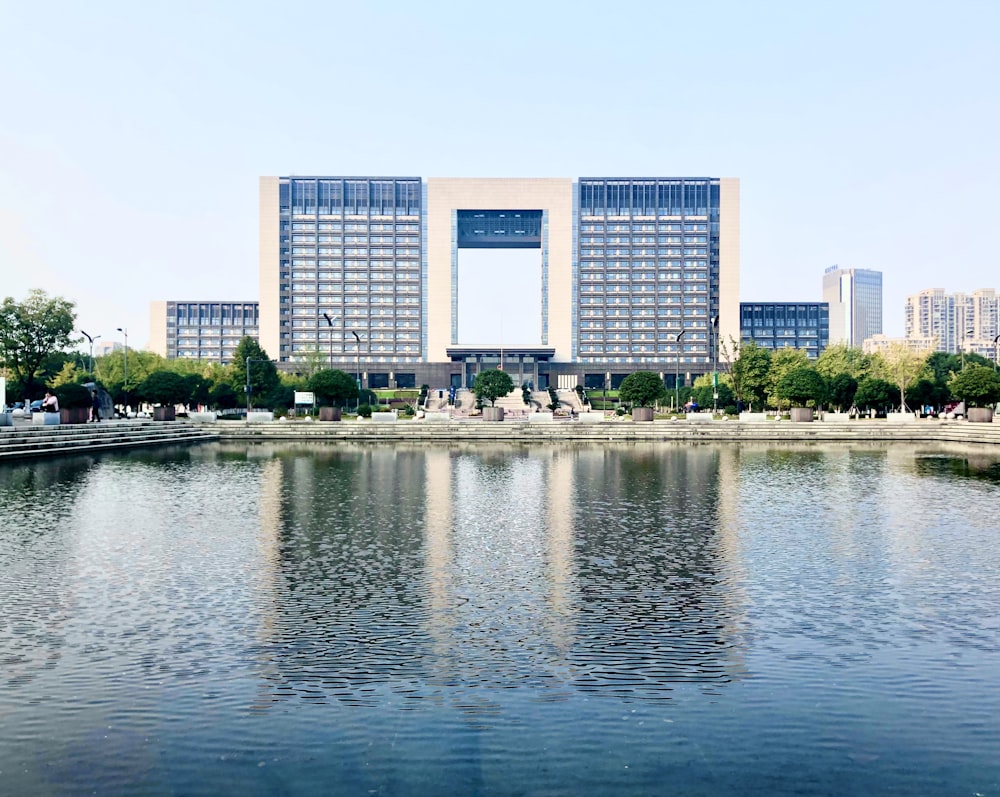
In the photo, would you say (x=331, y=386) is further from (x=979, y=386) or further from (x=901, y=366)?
(x=901, y=366)

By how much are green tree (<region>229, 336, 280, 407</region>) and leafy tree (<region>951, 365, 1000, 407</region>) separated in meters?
68.2

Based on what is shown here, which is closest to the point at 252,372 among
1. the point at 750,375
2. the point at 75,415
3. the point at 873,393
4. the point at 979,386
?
the point at 75,415

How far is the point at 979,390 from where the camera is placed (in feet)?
228

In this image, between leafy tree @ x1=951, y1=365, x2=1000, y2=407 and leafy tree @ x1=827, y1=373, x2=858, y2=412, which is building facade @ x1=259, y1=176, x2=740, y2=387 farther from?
leafy tree @ x1=951, y1=365, x2=1000, y2=407

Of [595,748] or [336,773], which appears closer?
[336,773]

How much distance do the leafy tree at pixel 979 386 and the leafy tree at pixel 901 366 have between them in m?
20.2

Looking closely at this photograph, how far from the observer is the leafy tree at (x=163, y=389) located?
77.7 m

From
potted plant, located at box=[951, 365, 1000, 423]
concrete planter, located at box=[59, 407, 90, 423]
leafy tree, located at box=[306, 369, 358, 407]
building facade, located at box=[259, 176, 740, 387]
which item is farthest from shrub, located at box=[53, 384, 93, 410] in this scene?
building facade, located at box=[259, 176, 740, 387]

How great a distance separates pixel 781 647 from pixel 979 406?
232 ft

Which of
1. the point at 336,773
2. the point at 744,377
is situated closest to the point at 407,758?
the point at 336,773

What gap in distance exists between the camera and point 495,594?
1492 cm

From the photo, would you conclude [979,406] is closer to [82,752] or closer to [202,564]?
[202,564]

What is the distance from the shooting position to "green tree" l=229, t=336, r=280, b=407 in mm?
96375

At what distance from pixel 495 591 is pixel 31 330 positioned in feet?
274
